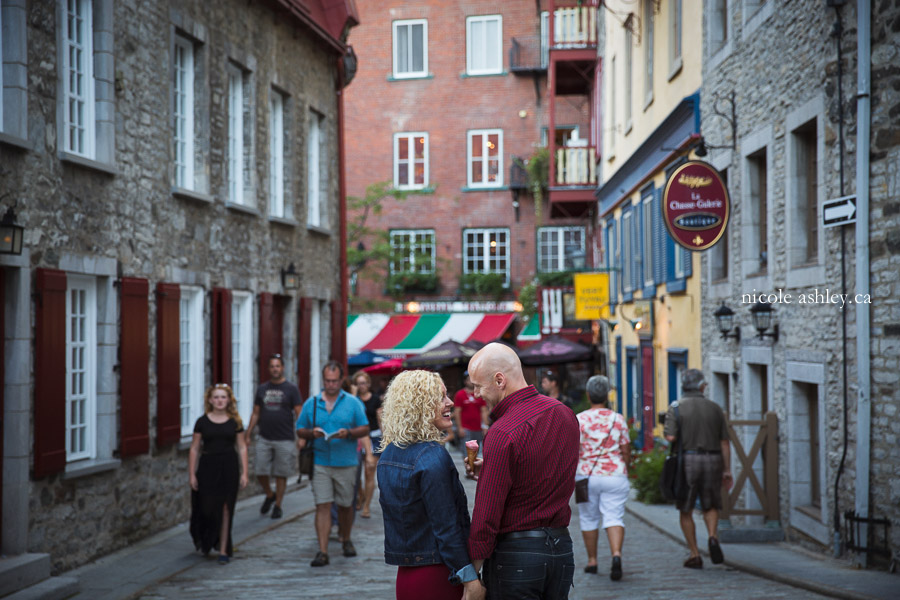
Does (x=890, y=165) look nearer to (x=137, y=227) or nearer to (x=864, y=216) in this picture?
(x=864, y=216)

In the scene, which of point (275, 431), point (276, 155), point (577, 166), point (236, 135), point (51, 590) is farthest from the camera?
point (577, 166)

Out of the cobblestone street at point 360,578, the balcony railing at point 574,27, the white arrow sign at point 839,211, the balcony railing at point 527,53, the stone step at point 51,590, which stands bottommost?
the cobblestone street at point 360,578

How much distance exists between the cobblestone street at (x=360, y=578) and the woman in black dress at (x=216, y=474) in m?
0.26

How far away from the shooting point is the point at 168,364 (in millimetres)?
12172

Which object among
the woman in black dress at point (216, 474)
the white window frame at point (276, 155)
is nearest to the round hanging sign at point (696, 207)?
the woman in black dress at point (216, 474)

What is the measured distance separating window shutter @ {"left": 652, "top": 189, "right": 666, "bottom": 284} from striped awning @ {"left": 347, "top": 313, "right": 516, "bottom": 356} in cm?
1148

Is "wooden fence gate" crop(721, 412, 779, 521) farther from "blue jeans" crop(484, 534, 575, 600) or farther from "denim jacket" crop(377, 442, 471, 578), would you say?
"denim jacket" crop(377, 442, 471, 578)

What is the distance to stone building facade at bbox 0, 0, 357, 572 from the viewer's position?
30.2ft

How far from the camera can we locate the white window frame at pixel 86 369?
34.1 feet

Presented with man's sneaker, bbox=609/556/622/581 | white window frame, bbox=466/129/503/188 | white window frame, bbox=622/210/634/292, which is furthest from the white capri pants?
white window frame, bbox=466/129/503/188

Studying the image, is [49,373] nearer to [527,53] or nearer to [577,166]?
[577,166]

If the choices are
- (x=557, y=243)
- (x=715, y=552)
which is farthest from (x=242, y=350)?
(x=557, y=243)

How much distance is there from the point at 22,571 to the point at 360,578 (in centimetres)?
260

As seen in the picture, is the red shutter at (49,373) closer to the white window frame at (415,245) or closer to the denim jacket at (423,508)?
the denim jacket at (423,508)
